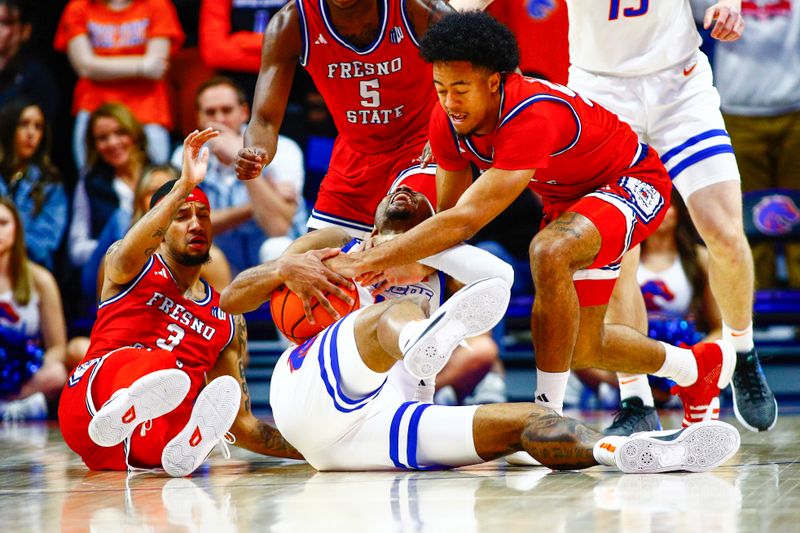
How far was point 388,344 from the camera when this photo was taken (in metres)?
3.15

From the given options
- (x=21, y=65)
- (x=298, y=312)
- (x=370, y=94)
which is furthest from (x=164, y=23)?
(x=298, y=312)

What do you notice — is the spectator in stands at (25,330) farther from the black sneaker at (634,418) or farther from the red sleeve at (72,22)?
the black sneaker at (634,418)

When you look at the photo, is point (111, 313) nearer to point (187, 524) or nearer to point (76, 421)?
point (76, 421)

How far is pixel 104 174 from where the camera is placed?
739 cm

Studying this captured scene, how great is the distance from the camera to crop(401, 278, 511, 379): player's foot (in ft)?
9.75

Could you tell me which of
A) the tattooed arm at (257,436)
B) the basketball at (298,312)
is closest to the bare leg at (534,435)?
the basketball at (298,312)

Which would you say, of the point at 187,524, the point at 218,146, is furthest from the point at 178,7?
the point at 187,524

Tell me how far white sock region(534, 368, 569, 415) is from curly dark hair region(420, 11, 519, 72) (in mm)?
1057

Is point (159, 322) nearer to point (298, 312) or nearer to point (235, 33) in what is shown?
point (298, 312)

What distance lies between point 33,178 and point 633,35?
4606 millimetres

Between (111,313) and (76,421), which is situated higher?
(111,313)

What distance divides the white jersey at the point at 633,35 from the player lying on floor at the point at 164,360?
5.38ft

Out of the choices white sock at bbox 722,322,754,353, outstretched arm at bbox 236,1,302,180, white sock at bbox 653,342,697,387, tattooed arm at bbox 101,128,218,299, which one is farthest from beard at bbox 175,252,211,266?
white sock at bbox 722,322,754,353

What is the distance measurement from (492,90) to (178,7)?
15.2 feet
